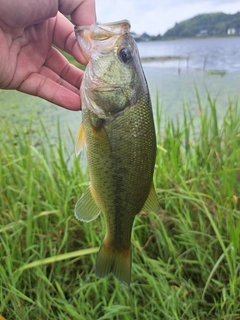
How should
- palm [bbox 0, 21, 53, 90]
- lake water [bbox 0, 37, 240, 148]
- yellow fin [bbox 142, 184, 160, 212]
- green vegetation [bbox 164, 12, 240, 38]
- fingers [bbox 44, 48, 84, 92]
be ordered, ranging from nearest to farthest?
yellow fin [bbox 142, 184, 160, 212], palm [bbox 0, 21, 53, 90], fingers [bbox 44, 48, 84, 92], lake water [bbox 0, 37, 240, 148], green vegetation [bbox 164, 12, 240, 38]

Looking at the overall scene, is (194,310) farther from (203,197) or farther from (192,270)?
(203,197)

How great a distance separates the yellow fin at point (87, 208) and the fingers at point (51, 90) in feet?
1.53

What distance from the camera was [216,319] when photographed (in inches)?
80.8

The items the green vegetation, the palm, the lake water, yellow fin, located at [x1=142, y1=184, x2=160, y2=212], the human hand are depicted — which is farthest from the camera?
the green vegetation

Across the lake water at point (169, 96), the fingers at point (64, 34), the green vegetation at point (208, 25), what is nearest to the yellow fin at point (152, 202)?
the fingers at point (64, 34)

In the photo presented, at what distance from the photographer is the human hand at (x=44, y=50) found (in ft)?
5.62

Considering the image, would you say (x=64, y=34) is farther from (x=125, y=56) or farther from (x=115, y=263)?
(x=115, y=263)

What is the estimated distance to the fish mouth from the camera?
1464mm

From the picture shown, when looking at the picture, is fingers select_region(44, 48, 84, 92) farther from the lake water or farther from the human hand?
the lake water

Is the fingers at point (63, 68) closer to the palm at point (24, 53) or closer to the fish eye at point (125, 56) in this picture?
the palm at point (24, 53)

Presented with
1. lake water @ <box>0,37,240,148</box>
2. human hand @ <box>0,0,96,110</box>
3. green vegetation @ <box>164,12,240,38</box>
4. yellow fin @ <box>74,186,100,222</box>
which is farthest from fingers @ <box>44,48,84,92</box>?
green vegetation @ <box>164,12,240,38</box>

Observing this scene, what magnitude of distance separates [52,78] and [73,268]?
4.14 feet

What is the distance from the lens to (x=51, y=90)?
1835 millimetres

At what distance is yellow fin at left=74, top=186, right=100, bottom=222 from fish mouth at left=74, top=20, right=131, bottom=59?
23.8 inches
